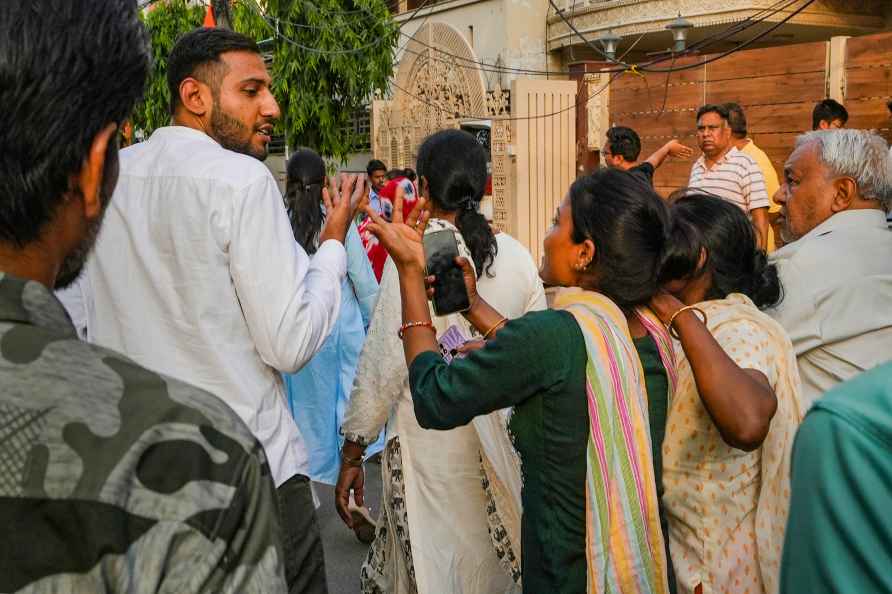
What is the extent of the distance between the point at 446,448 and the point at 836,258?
53.9 inches

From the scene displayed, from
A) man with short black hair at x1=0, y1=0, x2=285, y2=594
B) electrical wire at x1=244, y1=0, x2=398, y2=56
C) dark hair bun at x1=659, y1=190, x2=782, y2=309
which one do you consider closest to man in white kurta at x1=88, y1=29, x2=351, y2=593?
dark hair bun at x1=659, y1=190, x2=782, y2=309

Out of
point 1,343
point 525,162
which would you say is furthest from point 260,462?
point 525,162

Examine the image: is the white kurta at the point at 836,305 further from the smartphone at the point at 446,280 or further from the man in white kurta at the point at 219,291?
the man in white kurta at the point at 219,291

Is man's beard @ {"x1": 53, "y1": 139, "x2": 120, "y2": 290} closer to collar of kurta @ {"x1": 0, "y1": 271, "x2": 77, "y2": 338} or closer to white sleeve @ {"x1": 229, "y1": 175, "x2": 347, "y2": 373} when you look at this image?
collar of kurta @ {"x1": 0, "y1": 271, "x2": 77, "y2": 338}

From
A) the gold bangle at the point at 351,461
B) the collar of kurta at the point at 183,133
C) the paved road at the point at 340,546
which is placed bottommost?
the paved road at the point at 340,546

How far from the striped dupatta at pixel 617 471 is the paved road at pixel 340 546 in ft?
7.52

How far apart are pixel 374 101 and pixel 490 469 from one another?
1380 centimetres

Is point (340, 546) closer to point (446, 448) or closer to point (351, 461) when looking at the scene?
point (351, 461)

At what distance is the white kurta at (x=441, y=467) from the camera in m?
2.96

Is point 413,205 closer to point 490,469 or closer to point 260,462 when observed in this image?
point 490,469

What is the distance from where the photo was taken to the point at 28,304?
93 cm

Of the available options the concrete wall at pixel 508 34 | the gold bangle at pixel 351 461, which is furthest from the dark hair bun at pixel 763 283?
the concrete wall at pixel 508 34

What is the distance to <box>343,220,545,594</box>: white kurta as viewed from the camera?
2959 millimetres

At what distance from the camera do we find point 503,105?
11094 mm
